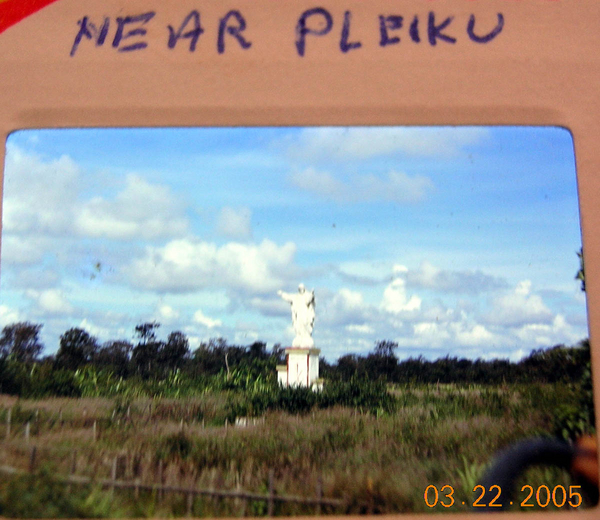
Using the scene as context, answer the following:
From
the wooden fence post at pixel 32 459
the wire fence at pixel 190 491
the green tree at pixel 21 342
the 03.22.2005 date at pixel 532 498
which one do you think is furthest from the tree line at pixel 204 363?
the 03.22.2005 date at pixel 532 498

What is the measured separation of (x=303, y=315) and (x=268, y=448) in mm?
625

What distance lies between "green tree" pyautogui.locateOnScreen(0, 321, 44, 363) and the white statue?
1125 millimetres

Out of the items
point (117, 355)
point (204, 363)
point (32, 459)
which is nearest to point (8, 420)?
point (32, 459)

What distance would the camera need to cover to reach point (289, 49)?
9.23 feet

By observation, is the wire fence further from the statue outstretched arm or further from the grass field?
the statue outstretched arm

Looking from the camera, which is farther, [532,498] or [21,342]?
[21,342]

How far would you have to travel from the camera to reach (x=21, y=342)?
275cm

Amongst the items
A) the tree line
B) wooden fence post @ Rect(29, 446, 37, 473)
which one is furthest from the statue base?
wooden fence post @ Rect(29, 446, 37, 473)

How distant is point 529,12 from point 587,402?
1.80 meters

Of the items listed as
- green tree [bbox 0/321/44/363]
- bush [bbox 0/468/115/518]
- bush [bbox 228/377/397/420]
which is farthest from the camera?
bush [bbox 228/377/397/420]

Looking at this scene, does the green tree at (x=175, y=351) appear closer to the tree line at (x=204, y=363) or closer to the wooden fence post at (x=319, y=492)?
the tree line at (x=204, y=363)

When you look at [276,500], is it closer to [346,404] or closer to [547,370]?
[346,404]

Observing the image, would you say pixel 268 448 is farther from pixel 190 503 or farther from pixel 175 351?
pixel 175 351

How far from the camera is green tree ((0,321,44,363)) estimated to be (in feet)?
8.95
